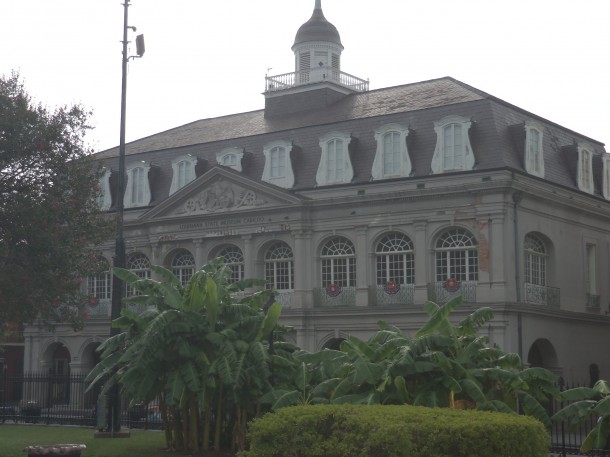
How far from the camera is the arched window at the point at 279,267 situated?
43.3 m

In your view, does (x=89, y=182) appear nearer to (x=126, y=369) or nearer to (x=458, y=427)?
(x=126, y=369)

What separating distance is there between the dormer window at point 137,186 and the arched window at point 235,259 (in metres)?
5.08

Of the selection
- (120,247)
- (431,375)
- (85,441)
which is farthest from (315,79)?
(431,375)

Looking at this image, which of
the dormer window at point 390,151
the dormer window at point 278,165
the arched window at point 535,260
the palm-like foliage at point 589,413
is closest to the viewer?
the palm-like foliage at point 589,413

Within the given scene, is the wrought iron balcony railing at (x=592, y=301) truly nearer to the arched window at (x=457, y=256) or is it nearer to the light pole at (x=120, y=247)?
the arched window at (x=457, y=256)

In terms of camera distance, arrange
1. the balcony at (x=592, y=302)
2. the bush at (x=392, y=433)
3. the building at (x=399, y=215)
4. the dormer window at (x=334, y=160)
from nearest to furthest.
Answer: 1. the bush at (x=392, y=433)
2. the building at (x=399, y=215)
3. the dormer window at (x=334, y=160)
4. the balcony at (x=592, y=302)

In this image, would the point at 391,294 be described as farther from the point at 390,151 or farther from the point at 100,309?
the point at 100,309

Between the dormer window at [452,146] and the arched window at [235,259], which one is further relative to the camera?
the arched window at [235,259]

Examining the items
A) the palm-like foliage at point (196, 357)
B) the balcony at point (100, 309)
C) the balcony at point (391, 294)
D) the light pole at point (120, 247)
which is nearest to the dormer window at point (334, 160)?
the balcony at point (391, 294)

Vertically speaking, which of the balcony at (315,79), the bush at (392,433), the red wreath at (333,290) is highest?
the balcony at (315,79)

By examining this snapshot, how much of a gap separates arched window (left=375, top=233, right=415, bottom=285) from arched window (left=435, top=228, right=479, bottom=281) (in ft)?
3.89

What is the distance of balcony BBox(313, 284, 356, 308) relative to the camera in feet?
136

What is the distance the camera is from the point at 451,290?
38500 millimetres

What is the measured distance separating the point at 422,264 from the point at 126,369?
18.3 metres
